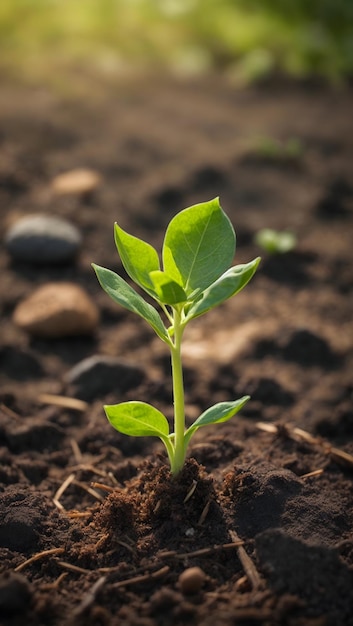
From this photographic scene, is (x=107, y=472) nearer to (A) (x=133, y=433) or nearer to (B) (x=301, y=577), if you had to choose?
(A) (x=133, y=433)

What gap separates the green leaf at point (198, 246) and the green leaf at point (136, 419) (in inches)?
13.9

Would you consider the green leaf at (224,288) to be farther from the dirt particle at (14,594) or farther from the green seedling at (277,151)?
the green seedling at (277,151)

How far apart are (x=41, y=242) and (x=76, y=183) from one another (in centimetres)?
78

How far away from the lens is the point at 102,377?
122 inches

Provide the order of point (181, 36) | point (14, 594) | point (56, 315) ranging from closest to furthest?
point (14, 594), point (56, 315), point (181, 36)

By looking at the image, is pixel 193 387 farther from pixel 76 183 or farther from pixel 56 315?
pixel 76 183

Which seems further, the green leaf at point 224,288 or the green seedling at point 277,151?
the green seedling at point 277,151

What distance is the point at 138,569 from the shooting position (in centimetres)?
196

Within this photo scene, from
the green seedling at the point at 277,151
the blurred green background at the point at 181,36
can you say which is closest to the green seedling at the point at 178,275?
the green seedling at the point at 277,151

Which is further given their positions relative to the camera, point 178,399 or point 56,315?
point 56,315

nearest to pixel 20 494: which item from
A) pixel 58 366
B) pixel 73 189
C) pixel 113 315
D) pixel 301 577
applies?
pixel 301 577

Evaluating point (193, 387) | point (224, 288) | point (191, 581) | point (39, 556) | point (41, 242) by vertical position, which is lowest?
point (191, 581)

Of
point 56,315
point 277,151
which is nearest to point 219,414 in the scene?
point 56,315

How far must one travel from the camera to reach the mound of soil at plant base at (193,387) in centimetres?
191
